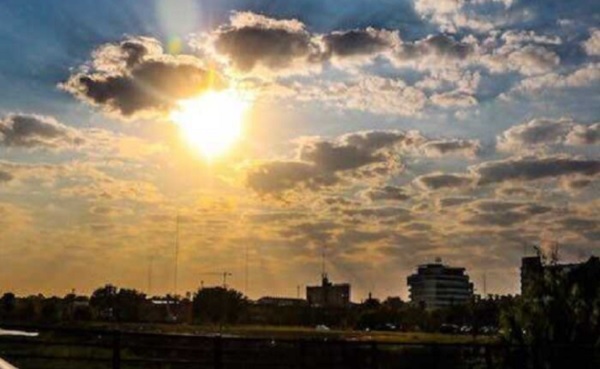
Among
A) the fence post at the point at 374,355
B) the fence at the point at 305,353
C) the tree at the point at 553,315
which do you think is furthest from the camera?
the tree at the point at 553,315

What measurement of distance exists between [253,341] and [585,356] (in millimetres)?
10481

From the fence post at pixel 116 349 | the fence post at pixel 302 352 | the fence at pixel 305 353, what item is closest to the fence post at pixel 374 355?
the fence at pixel 305 353

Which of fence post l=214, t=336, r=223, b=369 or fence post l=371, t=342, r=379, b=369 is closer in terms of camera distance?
fence post l=214, t=336, r=223, b=369

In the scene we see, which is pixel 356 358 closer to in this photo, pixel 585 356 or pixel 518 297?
pixel 585 356

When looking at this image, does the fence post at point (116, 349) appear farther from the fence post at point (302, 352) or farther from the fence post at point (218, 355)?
the fence post at point (302, 352)

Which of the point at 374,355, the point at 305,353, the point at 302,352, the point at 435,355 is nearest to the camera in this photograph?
the point at 302,352

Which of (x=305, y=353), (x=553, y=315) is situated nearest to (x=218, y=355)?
(x=305, y=353)

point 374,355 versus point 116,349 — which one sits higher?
point 116,349

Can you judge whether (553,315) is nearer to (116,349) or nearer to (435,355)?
(435,355)

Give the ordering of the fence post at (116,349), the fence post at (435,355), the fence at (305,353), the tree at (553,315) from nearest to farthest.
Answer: the fence post at (116,349) → the fence at (305,353) → the fence post at (435,355) → the tree at (553,315)

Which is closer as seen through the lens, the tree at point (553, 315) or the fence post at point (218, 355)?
the fence post at point (218, 355)

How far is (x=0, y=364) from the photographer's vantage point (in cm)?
392

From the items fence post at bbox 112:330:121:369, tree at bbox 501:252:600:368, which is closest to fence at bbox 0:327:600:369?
fence post at bbox 112:330:121:369

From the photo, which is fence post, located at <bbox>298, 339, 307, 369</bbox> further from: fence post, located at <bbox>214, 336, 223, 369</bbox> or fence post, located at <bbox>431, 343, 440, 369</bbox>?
fence post, located at <bbox>431, 343, 440, 369</bbox>
